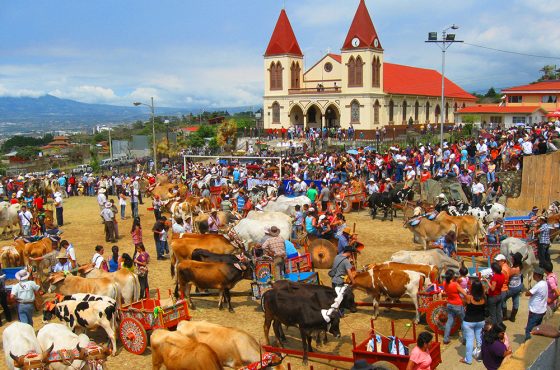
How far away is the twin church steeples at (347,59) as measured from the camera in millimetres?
54531

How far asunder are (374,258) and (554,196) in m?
9.68

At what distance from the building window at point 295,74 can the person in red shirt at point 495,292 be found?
5106 centimetres

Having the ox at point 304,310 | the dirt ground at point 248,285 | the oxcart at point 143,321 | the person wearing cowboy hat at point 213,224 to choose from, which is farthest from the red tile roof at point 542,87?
the oxcart at point 143,321

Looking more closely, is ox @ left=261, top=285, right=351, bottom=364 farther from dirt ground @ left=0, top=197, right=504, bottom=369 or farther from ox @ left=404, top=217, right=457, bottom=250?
ox @ left=404, top=217, right=457, bottom=250

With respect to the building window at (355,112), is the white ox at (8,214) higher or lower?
lower

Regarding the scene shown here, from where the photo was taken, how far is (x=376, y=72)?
184 feet

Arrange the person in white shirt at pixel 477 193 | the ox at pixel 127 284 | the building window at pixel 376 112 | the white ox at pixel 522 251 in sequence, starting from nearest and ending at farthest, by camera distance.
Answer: the ox at pixel 127 284 → the white ox at pixel 522 251 → the person in white shirt at pixel 477 193 → the building window at pixel 376 112

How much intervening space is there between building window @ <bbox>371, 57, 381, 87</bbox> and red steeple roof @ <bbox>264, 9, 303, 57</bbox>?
8.97 m

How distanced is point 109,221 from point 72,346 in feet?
35.4

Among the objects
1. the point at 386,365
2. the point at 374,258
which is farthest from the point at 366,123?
the point at 386,365

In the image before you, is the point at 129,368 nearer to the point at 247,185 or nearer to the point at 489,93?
the point at 247,185

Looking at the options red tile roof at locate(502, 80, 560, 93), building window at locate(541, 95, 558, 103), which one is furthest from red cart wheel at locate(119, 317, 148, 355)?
building window at locate(541, 95, 558, 103)

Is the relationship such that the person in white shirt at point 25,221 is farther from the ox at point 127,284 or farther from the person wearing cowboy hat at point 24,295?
the ox at point 127,284

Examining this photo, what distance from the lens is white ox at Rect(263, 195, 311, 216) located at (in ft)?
69.1
